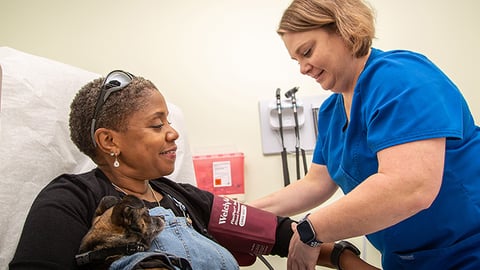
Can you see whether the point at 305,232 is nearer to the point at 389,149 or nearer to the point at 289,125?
the point at 389,149

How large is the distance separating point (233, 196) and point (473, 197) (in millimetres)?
1211

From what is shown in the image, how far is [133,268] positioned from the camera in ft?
2.42

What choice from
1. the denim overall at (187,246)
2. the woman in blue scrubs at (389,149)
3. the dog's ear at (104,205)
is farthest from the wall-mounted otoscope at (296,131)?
the dog's ear at (104,205)

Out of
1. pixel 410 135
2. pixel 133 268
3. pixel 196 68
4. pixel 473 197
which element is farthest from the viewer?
pixel 196 68

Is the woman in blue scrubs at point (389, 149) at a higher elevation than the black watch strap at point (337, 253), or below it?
higher

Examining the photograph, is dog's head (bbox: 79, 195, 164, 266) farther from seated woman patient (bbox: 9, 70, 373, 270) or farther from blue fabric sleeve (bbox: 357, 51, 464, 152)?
blue fabric sleeve (bbox: 357, 51, 464, 152)

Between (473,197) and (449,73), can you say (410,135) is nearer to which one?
(473,197)

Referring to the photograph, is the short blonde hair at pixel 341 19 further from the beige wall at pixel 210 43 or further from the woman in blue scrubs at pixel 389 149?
the beige wall at pixel 210 43

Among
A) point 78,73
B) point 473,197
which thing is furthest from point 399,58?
point 78,73

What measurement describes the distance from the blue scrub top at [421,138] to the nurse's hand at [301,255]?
211 millimetres

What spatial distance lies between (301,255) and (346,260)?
199 mm

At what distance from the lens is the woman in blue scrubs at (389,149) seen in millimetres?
938

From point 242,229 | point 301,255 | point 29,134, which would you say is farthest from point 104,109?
point 301,255

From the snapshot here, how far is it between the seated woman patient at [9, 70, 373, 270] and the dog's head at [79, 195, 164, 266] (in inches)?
2.0
